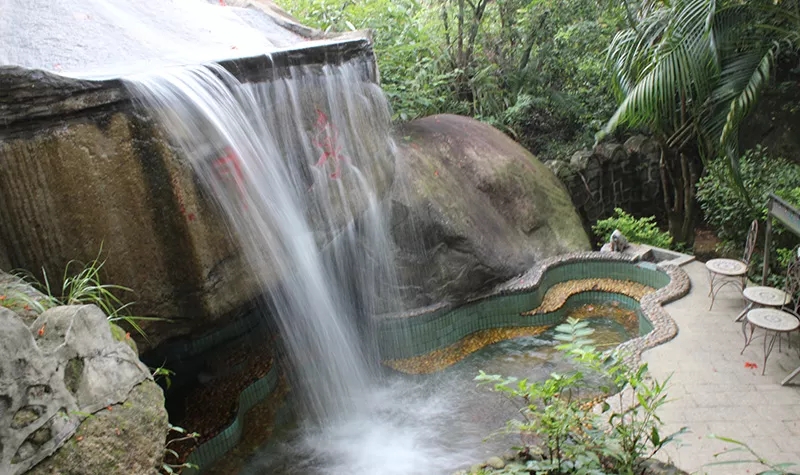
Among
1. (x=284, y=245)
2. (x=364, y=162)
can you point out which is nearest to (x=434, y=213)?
(x=364, y=162)

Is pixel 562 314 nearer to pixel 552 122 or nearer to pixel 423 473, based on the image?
pixel 423 473

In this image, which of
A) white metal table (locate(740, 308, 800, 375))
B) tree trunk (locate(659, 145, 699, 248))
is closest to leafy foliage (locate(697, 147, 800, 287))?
tree trunk (locate(659, 145, 699, 248))

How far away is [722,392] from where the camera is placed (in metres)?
4.84

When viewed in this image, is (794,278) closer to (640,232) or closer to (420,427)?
(640,232)

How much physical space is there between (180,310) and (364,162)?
8.32ft

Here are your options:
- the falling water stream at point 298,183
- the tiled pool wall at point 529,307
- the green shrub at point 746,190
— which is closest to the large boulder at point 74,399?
the falling water stream at point 298,183

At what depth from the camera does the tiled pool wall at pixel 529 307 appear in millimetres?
6223

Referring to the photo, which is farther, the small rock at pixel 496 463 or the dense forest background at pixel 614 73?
the dense forest background at pixel 614 73

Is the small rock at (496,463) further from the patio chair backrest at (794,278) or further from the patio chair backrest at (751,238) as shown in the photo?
the patio chair backrest at (751,238)

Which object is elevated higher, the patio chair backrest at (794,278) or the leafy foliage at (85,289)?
the leafy foliage at (85,289)

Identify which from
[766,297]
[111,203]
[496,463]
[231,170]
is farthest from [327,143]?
[766,297]

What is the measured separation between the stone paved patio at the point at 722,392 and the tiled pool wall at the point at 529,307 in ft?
1.11

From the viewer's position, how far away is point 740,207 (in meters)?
7.21

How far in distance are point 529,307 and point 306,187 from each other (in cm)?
370
